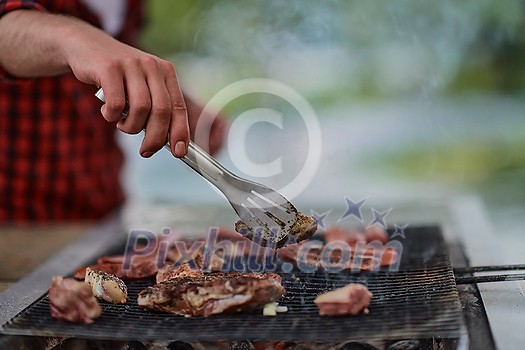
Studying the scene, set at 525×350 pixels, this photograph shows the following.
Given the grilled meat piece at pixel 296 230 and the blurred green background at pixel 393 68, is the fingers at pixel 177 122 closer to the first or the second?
the grilled meat piece at pixel 296 230

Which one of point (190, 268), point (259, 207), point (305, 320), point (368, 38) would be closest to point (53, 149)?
point (190, 268)

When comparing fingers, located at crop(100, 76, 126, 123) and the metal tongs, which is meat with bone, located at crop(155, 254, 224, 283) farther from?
fingers, located at crop(100, 76, 126, 123)

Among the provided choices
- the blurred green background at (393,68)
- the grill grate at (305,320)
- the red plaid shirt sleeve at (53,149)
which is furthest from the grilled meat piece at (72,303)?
the blurred green background at (393,68)

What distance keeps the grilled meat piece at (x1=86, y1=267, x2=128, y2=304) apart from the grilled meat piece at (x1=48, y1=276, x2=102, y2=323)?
83 mm

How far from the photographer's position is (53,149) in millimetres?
2656

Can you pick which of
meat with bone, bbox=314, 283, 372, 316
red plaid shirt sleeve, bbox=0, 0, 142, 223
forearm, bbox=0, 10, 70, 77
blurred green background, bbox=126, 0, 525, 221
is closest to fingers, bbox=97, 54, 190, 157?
forearm, bbox=0, 10, 70, 77

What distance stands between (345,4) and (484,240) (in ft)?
7.88

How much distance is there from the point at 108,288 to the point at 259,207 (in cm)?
36

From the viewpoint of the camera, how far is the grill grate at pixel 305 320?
4.14 ft

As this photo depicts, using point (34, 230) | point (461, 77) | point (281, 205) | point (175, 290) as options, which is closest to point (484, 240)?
point (281, 205)

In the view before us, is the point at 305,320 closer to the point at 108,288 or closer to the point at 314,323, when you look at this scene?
the point at 314,323

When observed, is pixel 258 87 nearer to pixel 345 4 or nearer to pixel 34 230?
pixel 345 4

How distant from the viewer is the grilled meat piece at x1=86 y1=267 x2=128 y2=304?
4.93 ft

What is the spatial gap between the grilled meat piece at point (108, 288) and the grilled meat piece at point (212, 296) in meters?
0.07
